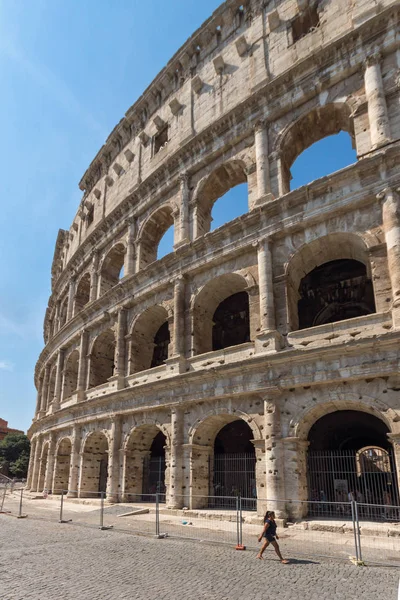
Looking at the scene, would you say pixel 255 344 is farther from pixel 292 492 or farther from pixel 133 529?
pixel 133 529

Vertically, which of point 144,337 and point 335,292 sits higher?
point 335,292

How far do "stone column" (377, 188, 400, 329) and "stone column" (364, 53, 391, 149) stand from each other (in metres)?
1.81

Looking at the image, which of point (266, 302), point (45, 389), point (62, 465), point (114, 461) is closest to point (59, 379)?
point (62, 465)

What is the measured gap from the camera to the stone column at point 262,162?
14402 millimetres

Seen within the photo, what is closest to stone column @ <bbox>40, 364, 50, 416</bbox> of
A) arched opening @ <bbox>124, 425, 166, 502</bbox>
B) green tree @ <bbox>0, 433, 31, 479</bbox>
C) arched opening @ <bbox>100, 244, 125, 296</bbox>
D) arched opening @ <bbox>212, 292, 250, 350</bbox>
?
arched opening @ <bbox>100, 244, 125, 296</bbox>

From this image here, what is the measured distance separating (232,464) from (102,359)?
8.25 meters

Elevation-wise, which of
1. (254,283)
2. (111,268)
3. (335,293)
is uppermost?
(111,268)

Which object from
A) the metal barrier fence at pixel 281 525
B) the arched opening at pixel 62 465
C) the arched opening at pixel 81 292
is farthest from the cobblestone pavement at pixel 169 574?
the arched opening at pixel 81 292

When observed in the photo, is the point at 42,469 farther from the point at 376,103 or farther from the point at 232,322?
the point at 376,103

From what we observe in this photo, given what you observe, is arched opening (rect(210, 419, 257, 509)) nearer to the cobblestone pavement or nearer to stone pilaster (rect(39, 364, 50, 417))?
the cobblestone pavement

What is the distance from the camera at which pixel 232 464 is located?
17.9m

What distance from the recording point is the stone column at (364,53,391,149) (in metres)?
12.1

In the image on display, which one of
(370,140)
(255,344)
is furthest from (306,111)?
(255,344)

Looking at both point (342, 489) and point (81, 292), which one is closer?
point (342, 489)
